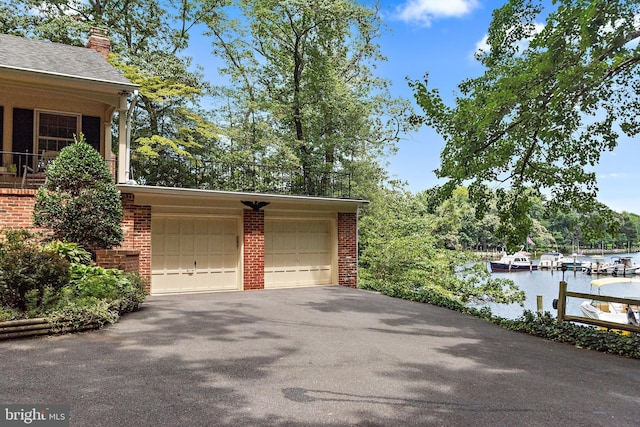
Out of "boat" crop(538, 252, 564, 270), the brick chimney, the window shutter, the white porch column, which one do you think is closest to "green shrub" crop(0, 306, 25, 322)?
the white porch column

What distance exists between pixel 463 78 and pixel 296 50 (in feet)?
34.4

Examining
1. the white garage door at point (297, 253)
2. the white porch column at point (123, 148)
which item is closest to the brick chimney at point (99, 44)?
the white porch column at point (123, 148)

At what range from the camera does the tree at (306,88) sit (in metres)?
20.1

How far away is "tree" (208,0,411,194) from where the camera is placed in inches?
790

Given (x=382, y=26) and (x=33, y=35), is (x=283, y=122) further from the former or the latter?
(x=33, y=35)

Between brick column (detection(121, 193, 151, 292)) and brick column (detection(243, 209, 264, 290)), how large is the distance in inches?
104

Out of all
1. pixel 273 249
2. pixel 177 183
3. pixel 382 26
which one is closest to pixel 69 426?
pixel 273 249

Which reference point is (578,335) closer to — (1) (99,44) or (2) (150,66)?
(1) (99,44)

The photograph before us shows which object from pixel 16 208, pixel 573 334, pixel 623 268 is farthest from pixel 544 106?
pixel 623 268

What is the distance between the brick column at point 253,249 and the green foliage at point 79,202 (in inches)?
158

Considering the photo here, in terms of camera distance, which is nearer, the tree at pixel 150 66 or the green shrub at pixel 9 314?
the green shrub at pixel 9 314

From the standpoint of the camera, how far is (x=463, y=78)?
1184 centimetres

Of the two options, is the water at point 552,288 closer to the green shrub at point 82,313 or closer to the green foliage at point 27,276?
the green shrub at point 82,313

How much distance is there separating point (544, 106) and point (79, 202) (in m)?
9.44
